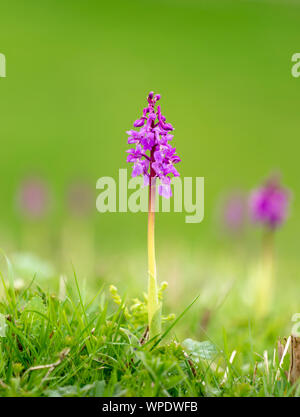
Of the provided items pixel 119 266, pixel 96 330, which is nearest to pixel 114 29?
pixel 119 266

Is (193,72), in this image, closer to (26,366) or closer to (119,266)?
(119,266)

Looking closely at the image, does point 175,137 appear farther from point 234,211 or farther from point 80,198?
point 80,198

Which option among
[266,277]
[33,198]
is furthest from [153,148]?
[33,198]

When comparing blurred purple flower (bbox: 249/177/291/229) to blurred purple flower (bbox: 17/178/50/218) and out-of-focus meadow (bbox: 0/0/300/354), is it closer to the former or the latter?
out-of-focus meadow (bbox: 0/0/300/354)

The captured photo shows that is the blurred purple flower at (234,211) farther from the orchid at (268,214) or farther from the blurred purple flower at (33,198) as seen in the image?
the orchid at (268,214)

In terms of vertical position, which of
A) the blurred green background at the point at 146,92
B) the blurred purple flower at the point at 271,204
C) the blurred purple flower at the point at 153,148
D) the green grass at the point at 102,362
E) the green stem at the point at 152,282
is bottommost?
the green grass at the point at 102,362

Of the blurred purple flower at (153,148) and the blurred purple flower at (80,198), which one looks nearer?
the blurred purple flower at (153,148)

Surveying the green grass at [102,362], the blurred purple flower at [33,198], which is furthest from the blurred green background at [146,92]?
the green grass at [102,362]
